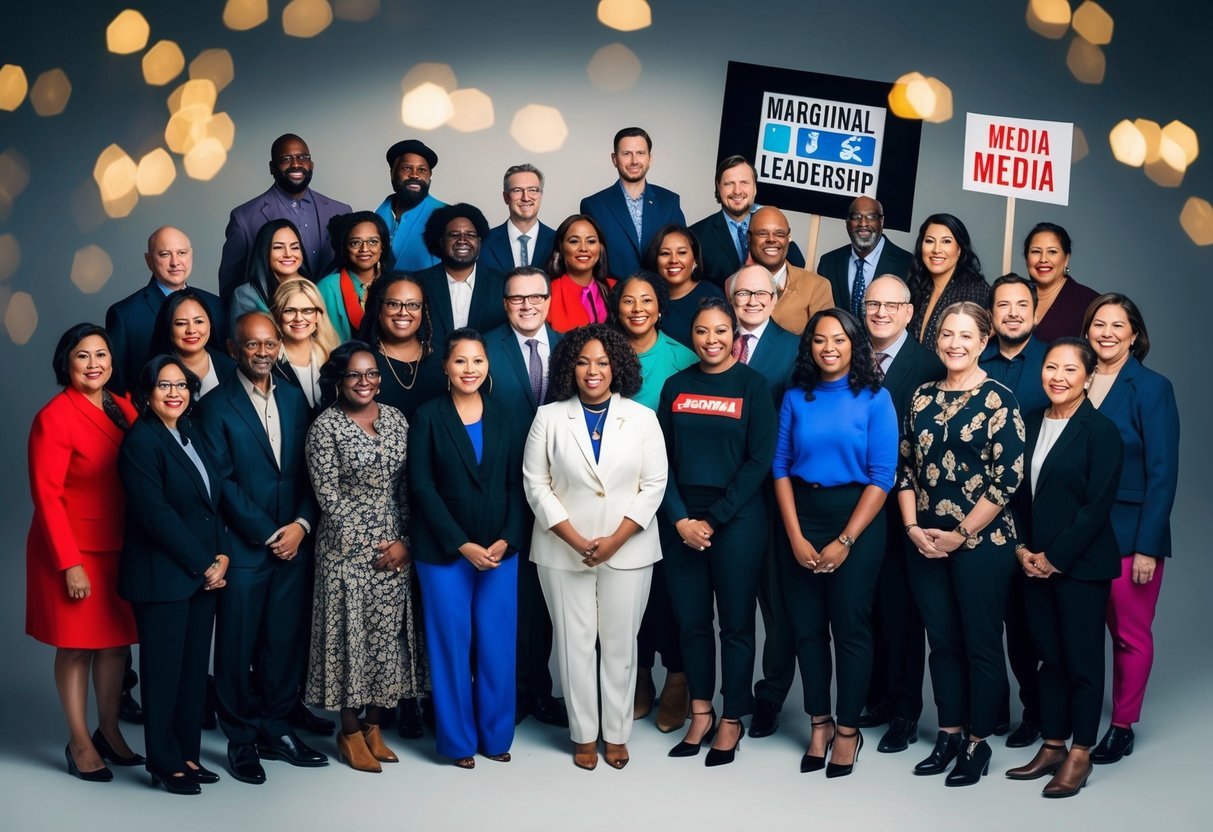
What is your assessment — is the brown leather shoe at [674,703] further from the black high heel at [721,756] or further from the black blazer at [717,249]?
the black blazer at [717,249]

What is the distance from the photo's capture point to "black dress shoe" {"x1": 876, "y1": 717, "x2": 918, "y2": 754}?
5250mm

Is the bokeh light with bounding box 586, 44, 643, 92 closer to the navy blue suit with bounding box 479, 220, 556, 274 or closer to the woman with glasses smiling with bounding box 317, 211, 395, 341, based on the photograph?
the navy blue suit with bounding box 479, 220, 556, 274

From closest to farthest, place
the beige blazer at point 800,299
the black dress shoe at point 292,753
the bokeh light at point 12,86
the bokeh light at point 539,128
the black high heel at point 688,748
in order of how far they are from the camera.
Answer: the black dress shoe at point 292,753 < the black high heel at point 688,748 < the beige blazer at point 800,299 < the bokeh light at point 12,86 < the bokeh light at point 539,128

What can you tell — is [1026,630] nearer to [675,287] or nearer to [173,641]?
[675,287]

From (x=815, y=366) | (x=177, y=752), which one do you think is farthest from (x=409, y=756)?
(x=815, y=366)

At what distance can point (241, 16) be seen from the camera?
8375 millimetres

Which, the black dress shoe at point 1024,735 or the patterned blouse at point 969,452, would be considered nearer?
the patterned blouse at point 969,452

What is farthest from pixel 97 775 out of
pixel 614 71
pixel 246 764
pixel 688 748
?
pixel 614 71

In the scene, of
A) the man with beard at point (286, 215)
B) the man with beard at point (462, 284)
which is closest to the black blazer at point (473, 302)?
the man with beard at point (462, 284)

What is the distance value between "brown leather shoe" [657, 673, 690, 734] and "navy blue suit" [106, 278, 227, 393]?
231cm

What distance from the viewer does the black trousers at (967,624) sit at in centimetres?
484

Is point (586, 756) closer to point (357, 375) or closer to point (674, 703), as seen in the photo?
point (674, 703)

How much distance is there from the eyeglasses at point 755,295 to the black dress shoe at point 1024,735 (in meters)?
1.95

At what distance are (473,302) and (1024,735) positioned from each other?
9.16 ft
